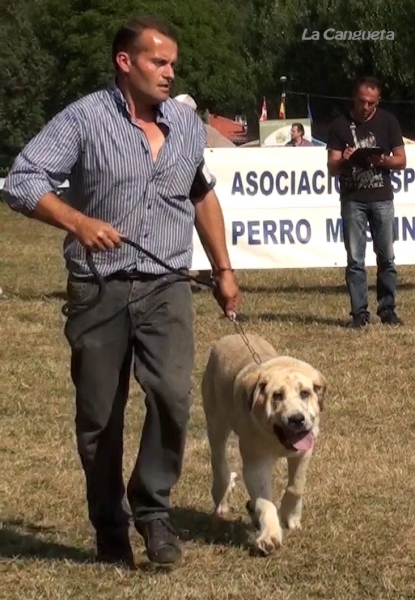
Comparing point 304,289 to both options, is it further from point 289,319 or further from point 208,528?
point 208,528

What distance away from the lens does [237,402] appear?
5.66 metres

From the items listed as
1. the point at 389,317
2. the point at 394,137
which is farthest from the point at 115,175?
the point at 389,317

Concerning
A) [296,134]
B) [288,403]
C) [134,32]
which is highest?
[296,134]

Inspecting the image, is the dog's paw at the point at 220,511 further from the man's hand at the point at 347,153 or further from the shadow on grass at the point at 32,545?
the man's hand at the point at 347,153

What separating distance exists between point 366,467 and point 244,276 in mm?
8423

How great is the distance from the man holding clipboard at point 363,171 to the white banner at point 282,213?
2.78 metres

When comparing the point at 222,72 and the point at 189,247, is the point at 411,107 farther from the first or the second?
the point at 189,247

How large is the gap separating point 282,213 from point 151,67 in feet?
30.6

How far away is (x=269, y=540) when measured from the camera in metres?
5.30

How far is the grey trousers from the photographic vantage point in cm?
496

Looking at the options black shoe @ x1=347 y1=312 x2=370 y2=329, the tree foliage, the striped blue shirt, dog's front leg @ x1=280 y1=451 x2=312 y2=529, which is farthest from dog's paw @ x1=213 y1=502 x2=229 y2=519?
→ the tree foliage

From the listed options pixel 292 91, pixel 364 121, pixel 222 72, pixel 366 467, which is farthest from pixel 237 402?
pixel 292 91

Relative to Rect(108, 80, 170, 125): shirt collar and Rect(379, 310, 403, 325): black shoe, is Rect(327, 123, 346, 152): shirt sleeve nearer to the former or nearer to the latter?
Rect(379, 310, 403, 325): black shoe

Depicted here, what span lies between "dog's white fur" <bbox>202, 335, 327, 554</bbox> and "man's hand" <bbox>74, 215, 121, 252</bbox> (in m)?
1.09
